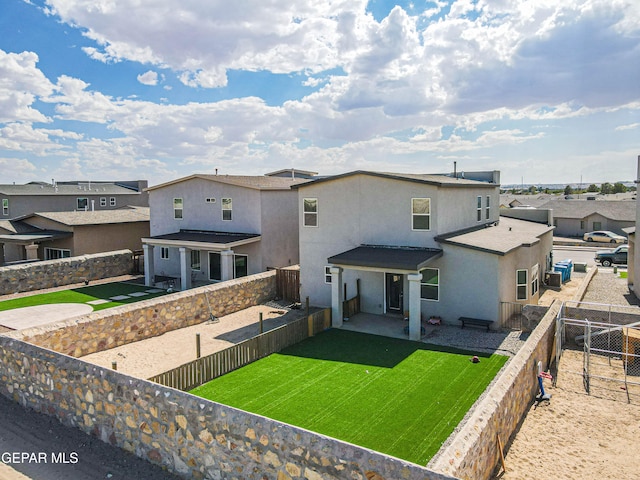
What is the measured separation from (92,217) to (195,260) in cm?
928

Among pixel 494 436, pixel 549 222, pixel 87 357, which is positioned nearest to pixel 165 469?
pixel 494 436

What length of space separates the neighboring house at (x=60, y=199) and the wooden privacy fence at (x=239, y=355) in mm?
30148

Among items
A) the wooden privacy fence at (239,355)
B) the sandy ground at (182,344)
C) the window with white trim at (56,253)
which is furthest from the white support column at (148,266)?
the wooden privacy fence at (239,355)

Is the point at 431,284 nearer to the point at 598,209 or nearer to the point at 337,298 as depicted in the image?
the point at 337,298

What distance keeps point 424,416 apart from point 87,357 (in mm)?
11261

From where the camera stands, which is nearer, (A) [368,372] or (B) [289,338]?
(A) [368,372]

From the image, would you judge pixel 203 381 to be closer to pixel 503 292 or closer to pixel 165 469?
pixel 165 469

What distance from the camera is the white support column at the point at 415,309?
1811cm

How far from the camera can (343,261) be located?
64.9ft

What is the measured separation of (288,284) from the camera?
24625 millimetres

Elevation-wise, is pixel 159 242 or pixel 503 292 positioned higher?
pixel 159 242

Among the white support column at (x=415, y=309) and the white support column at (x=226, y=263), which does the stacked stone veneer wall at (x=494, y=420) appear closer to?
the white support column at (x=415, y=309)

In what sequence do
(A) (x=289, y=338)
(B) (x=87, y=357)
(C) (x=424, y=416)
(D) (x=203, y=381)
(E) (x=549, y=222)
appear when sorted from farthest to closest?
(E) (x=549, y=222) < (A) (x=289, y=338) < (B) (x=87, y=357) < (D) (x=203, y=381) < (C) (x=424, y=416)

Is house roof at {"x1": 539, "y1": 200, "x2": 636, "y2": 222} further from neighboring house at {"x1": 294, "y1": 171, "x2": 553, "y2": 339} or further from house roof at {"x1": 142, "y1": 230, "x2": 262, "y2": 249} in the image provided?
house roof at {"x1": 142, "y1": 230, "x2": 262, "y2": 249}
